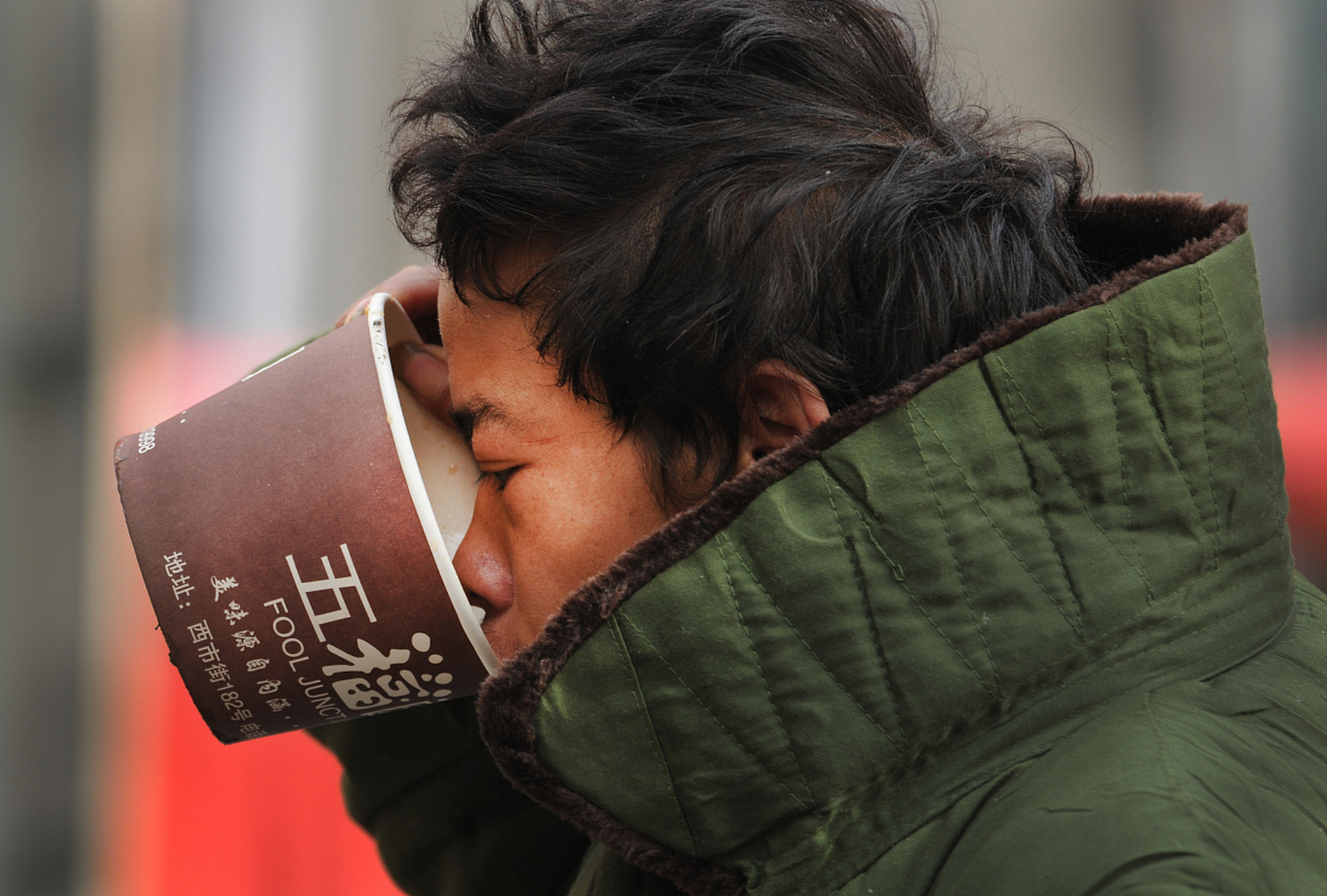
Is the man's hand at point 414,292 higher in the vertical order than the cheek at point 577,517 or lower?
higher

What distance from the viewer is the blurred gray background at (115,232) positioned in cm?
204

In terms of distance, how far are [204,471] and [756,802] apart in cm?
47

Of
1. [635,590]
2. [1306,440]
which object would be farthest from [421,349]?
[1306,440]

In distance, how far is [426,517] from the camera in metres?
0.74

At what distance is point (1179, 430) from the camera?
0.63 m

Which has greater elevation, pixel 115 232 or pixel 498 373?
pixel 115 232

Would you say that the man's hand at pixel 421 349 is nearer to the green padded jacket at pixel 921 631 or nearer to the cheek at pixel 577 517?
the cheek at pixel 577 517

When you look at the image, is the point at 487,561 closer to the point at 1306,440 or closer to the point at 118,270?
the point at 118,270

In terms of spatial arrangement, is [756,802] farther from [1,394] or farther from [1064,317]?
[1,394]

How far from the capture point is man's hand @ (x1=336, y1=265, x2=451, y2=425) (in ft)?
3.11

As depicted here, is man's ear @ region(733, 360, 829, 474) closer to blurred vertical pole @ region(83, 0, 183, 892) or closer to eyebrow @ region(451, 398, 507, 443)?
eyebrow @ region(451, 398, 507, 443)

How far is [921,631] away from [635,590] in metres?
0.16

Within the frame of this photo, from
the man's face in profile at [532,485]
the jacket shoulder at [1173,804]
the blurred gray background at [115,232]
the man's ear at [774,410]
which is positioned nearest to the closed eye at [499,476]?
the man's face in profile at [532,485]

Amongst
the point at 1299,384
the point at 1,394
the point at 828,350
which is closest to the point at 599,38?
the point at 828,350
